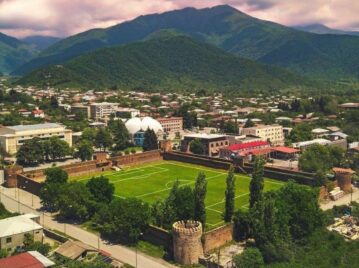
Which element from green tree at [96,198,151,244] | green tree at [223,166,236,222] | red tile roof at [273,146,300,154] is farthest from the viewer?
red tile roof at [273,146,300,154]

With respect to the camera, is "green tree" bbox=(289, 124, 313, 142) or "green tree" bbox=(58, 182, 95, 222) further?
"green tree" bbox=(289, 124, 313, 142)

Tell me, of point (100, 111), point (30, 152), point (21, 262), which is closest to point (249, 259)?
point (21, 262)

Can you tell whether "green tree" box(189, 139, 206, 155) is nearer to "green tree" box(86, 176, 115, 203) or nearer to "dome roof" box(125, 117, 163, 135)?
"dome roof" box(125, 117, 163, 135)

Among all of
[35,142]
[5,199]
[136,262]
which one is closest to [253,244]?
[136,262]

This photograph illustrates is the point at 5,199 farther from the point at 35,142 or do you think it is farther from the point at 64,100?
the point at 64,100

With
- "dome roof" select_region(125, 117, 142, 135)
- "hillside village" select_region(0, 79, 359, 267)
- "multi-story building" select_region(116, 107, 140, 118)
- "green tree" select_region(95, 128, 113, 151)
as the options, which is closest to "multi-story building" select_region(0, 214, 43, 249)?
"hillside village" select_region(0, 79, 359, 267)

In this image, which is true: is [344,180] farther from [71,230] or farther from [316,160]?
[71,230]

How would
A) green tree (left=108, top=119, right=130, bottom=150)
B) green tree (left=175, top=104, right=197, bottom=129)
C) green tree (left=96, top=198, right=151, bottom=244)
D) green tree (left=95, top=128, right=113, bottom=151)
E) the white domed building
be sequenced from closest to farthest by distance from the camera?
green tree (left=96, top=198, right=151, bottom=244)
green tree (left=95, top=128, right=113, bottom=151)
green tree (left=108, top=119, right=130, bottom=150)
the white domed building
green tree (left=175, top=104, right=197, bottom=129)
